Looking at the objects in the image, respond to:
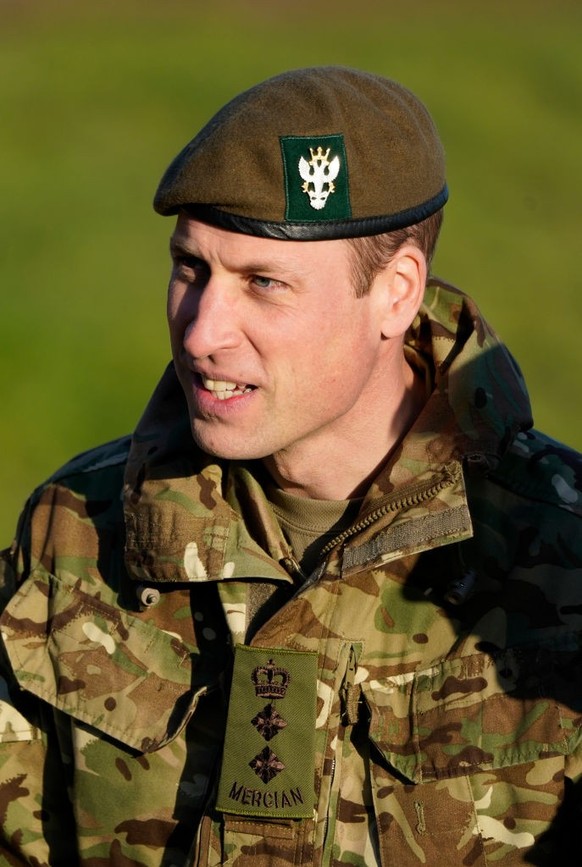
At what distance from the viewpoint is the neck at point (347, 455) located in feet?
15.4

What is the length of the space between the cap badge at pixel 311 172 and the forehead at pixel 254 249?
79 mm

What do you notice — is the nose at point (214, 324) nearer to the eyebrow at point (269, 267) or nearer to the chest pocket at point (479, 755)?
the eyebrow at point (269, 267)

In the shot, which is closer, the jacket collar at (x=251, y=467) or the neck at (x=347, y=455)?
the jacket collar at (x=251, y=467)

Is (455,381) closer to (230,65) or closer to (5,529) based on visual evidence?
(5,529)

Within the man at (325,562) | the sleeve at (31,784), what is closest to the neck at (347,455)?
the man at (325,562)

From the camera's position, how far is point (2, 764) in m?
4.89

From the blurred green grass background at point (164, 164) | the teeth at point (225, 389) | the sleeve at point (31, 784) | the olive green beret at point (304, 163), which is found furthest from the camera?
the blurred green grass background at point (164, 164)

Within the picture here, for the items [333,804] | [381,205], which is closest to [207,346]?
[381,205]

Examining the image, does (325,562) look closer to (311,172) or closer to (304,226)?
(304,226)

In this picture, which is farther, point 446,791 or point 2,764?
point 2,764

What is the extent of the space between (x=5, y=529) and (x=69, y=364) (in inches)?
116

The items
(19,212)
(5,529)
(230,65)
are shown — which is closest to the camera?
(5,529)

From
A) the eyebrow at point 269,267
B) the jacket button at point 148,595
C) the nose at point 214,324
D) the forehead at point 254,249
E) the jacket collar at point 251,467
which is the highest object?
the forehead at point 254,249

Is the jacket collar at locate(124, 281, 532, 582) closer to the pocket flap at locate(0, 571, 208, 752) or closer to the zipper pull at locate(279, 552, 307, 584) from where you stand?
the zipper pull at locate(279, 552, 307, 584)
